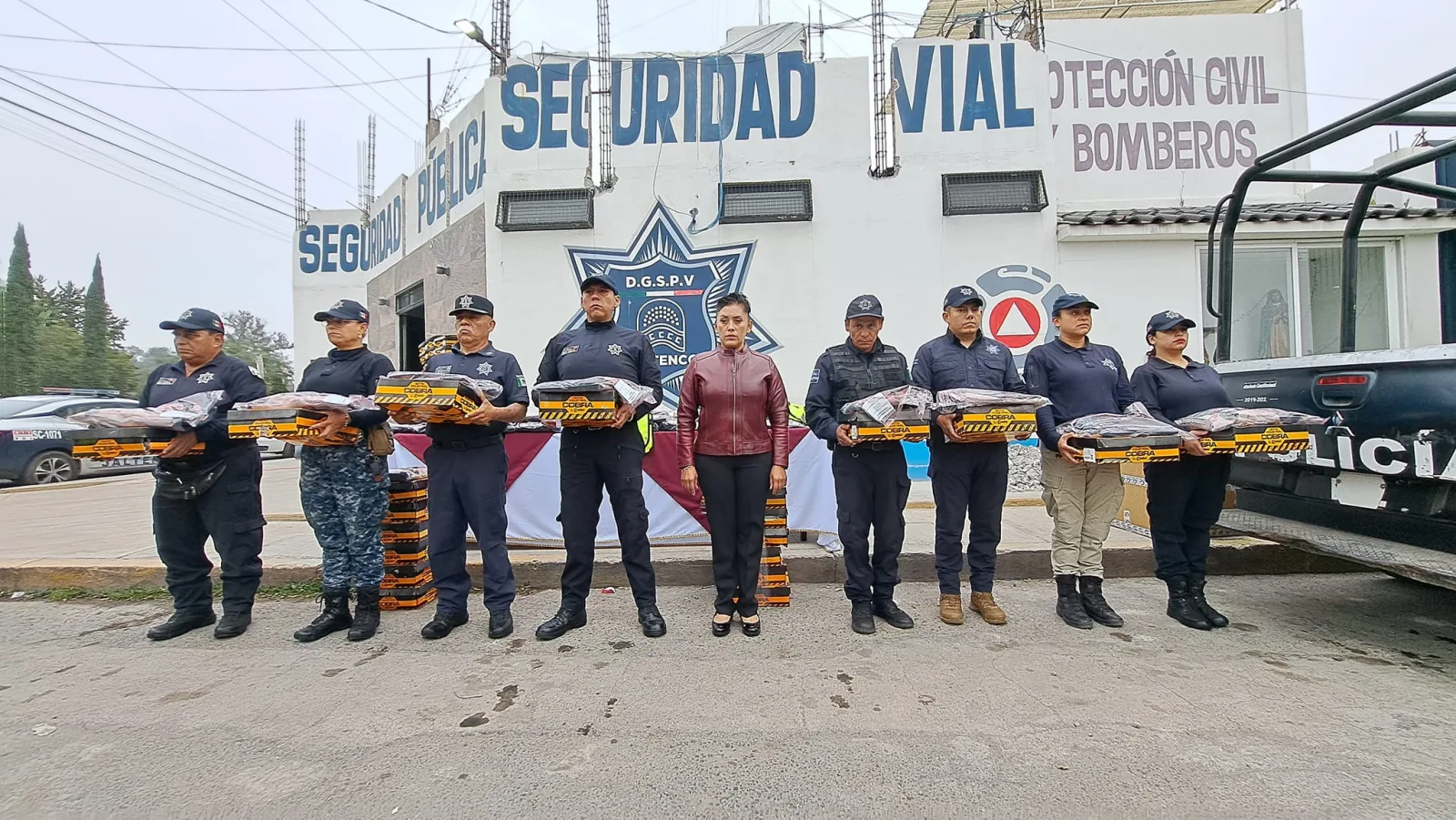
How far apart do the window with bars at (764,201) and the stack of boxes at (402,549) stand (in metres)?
5.04

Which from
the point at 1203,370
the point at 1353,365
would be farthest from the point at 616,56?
the point at 1353,365

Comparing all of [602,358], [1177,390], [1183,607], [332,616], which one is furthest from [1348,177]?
[332,616]

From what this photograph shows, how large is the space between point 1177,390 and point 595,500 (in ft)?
11.9

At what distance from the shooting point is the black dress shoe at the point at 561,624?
12.4ft

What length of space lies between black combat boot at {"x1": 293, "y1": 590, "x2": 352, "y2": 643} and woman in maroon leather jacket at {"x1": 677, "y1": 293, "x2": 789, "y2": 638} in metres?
2.12

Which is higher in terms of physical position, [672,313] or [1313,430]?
[672,313]

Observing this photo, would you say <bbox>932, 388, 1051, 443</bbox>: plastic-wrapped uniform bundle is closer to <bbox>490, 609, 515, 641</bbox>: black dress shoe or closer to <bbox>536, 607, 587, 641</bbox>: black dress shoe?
<bbox>536, 607, 587, 641</bbox>: black dress shoe

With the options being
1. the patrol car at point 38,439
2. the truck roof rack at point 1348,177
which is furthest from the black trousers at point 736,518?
the patrol car at point 38,439

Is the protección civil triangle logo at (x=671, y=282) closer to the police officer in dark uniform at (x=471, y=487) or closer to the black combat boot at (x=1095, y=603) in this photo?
the police officer in dark uniform at (x=471, y=487)

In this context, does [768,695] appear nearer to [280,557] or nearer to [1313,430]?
[1313,430]

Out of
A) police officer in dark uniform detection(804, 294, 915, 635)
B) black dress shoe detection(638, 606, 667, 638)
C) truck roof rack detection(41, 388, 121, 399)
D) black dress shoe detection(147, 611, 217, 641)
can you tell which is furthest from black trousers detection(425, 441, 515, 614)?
truck roof rack detection(41, 388, 121, 399)

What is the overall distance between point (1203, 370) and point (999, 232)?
4259mm

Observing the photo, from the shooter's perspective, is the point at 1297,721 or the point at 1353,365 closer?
the point at 1297,721

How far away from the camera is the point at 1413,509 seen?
327 centimetres
